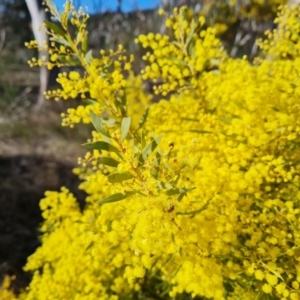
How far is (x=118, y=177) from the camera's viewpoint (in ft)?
3.65

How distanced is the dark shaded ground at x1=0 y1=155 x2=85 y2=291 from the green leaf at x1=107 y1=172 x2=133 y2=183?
296cm

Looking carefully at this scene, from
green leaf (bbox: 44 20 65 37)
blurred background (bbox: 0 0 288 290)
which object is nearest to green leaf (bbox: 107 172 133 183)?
green leaf (bbox: 44 20 65 37)

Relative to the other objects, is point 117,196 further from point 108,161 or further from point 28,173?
point 28,173

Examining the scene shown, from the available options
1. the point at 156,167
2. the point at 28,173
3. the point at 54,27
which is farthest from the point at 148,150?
the point at 28,173

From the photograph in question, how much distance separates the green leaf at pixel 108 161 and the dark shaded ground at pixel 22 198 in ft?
A: 9.44

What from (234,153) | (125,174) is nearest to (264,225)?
(234,153)

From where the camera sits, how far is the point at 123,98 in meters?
1.55

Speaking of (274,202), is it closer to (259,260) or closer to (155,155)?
(259,260)

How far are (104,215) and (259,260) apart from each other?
55 cm

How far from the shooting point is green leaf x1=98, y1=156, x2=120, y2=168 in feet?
3.86

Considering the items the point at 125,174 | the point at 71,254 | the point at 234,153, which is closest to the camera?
the point at 125,174

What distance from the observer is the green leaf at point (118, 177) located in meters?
1.10

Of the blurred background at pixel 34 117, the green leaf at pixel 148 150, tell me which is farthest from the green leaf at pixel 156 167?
the blurred background at pixel 34 117

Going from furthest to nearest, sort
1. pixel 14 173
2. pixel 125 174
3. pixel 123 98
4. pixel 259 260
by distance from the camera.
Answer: pixel 14 173
pixel 123 98
pixel 259 260
pixel 125 174
